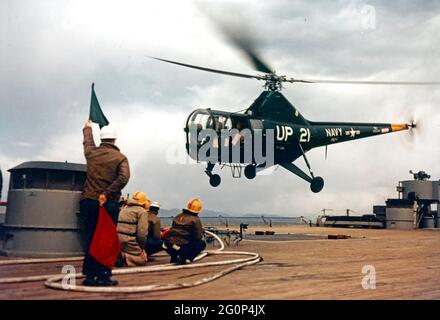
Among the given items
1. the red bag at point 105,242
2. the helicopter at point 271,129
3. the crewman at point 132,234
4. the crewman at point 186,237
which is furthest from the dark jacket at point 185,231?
the helicopter at point 271,129

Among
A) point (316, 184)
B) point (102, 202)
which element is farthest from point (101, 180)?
point (316, 184)

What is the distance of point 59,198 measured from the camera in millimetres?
7594

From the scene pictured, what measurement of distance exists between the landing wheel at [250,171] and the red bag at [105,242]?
1807 centimetres

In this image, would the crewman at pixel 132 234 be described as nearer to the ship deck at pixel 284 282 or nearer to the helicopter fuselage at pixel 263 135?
the ship deck at pixel 284 282

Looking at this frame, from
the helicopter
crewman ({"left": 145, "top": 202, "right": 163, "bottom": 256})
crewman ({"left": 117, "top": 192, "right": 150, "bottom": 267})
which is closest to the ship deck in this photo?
crewman ({"left": 145, "top": 202, "right": 163, "bottom": 256})

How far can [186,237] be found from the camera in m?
7.11

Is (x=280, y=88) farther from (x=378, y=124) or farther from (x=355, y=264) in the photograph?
(x=355, y=264)

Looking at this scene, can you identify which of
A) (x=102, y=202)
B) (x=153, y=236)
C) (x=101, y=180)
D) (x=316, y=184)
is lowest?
(x=153, y=236)

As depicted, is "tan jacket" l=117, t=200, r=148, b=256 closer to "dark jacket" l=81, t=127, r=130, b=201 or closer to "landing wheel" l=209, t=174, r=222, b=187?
"dark jacket" l=81, t=127, r=130, b=201

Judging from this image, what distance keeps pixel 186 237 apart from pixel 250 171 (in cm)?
1631

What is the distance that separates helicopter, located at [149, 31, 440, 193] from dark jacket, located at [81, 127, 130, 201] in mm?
12415

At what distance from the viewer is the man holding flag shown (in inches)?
195

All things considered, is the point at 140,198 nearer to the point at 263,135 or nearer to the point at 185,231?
the point at 185,231
